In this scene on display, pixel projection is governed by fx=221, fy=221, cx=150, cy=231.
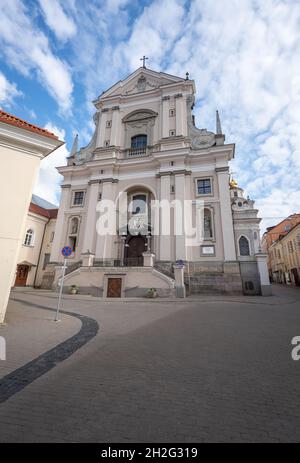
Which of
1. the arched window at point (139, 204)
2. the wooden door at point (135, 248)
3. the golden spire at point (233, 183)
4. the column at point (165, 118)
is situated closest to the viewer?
the wooden door at point (135, 248)

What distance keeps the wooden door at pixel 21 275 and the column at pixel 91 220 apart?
7.82 metres

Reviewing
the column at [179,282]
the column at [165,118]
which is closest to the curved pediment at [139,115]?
the column at [165,118]

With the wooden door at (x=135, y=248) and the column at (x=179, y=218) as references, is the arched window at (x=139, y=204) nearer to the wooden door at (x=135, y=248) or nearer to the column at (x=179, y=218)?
the wooden door at (x=135, y=248)

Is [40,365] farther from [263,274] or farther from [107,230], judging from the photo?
[107,230]

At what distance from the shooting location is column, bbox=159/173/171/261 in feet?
63.6

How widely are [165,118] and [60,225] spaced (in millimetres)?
16052

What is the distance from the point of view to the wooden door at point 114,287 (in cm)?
1658

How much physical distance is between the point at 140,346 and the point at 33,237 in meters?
24.0

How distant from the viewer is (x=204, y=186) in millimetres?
21125

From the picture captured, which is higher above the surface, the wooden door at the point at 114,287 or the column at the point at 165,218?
the column at the point at 165,218

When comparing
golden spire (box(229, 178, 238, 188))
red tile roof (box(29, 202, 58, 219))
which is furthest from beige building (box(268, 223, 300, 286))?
red tile roof (box(29, 202, 58, 219))

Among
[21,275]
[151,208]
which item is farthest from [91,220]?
[21,275]

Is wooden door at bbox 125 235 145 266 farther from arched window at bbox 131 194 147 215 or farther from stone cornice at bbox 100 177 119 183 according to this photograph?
stone cornice at bbox 100 177 119 183
